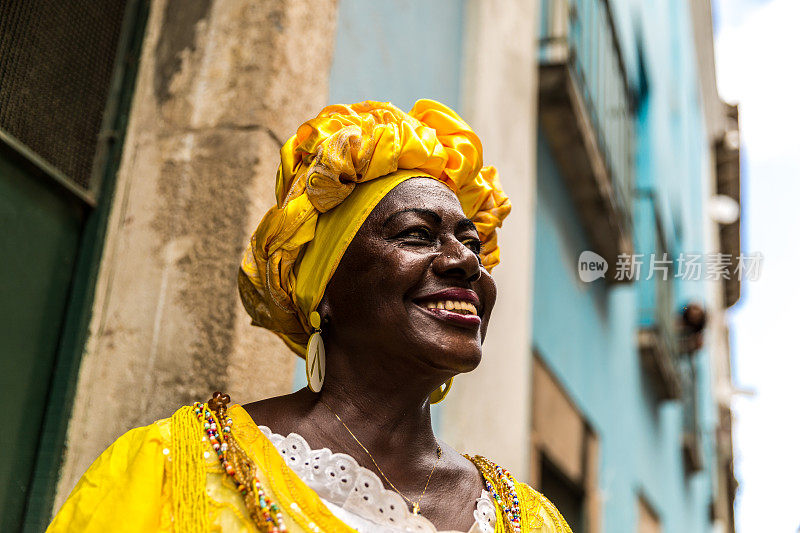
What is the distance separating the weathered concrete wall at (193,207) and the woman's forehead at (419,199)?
769 mm

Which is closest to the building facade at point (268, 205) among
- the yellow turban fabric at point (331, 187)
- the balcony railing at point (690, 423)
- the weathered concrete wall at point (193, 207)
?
the weathered concrete wall at point (193, 207)

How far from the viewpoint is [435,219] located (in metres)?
2.12

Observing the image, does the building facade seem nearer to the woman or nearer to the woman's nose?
the woman

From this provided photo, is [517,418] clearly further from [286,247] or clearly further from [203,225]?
[286,247]

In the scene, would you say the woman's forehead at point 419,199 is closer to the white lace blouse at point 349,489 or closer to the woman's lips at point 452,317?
the woman's lips at point 452,317

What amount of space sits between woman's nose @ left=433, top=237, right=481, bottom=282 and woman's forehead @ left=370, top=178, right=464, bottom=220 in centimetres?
11

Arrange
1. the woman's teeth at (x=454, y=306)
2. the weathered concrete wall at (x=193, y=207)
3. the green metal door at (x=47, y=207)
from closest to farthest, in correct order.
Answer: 1. the woman's teeth at (x=454, y=306)
2. the green metal door at (x=47, y=207)
3. the weathered concrete wall at (x=193, y=207)

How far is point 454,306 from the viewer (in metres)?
2.02

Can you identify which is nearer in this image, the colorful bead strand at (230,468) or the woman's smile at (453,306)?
the colorful bead strand at (230,468)

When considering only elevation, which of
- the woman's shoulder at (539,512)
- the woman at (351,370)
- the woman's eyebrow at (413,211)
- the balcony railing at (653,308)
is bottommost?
the woman's shoulder at (539,512)

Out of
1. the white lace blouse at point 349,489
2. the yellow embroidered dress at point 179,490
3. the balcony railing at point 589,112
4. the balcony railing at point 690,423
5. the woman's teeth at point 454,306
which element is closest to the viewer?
the yellow embroidered dress at point 179,490

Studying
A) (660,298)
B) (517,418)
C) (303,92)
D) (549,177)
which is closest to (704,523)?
(660,298)

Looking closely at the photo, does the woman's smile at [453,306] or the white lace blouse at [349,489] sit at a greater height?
the woman's smile at [453,306]

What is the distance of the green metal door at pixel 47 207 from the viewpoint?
2.58 meters
